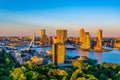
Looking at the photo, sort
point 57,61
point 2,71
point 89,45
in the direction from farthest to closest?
point 89,45
point 57,61
point 2,71

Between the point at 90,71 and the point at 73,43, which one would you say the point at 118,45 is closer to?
the point at 73,43

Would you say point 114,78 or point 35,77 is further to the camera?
point 114,78

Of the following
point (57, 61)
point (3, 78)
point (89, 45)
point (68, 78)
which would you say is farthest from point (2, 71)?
point (89, 45)

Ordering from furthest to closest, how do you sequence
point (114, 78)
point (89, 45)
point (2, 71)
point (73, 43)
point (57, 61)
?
point (73, 43) → point (89, 45) → point (57, 61) → point (2, 71) → point (114, 78)

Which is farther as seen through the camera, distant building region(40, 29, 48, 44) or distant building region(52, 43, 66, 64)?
distant building region(40, 29, 48, 44)

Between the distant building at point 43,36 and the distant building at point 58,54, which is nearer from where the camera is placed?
the distant building at point 58,54

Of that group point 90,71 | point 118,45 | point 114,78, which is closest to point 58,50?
point 90,71

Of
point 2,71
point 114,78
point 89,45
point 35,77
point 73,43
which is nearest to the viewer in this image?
point 35,77

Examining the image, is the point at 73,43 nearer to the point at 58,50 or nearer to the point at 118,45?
the point at 118,45

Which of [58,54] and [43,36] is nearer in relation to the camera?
[58,54]
